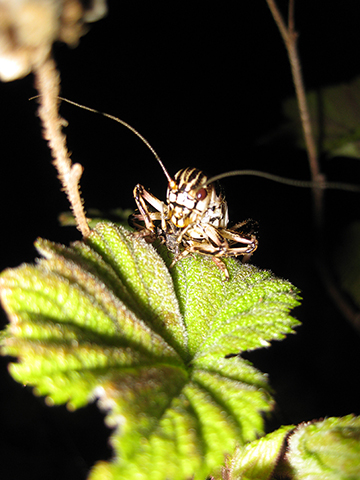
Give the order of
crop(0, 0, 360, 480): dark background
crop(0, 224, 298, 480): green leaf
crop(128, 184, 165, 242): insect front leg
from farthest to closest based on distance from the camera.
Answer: crop(0, 0, 360, 480): dark background < crop(128, 184, 165, 242): insect front leg < crop(0, 224, 298, 480): green leaf

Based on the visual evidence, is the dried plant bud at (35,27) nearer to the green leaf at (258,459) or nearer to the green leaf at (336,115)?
the green leaf at (258,459)

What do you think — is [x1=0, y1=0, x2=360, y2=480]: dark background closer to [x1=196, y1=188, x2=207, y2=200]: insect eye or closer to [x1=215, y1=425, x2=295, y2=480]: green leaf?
[x1=196, y1=188, x2=207, y2=200]: insect eye

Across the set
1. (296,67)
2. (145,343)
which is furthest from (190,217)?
(296,67)

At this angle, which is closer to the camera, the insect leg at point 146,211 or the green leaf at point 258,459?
the green leaf at point 258,459

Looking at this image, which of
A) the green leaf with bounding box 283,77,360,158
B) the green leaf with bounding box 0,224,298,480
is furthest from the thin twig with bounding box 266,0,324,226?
the green leaf with bounding box 0,224,298,480

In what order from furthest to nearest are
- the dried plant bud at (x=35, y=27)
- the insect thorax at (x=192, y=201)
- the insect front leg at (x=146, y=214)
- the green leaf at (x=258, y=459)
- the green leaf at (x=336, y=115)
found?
1. the green leaf at (x=336, y=115)
2. the insect thorax at (x=192, y=201)
3. the insect front leg at (x=146, y=214)
4. the green leaf at (x=258, y=459)
5. the dried plant bud at (x=35, y=27)

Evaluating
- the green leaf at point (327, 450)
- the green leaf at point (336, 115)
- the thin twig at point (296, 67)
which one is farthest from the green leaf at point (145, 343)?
the green leaf at point (336, 115)
